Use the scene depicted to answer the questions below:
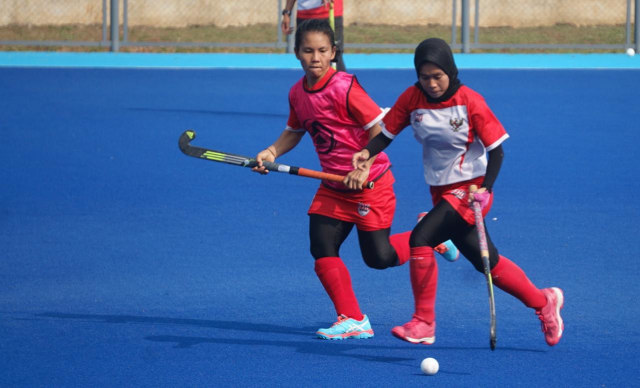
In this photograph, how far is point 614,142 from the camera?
1076cm

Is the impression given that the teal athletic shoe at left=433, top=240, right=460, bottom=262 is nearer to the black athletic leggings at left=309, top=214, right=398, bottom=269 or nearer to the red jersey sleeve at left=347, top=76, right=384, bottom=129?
the black athletic leggings at left=309, top=214, right=398, bottom=269

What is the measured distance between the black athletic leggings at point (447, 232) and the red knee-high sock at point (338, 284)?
41 cm

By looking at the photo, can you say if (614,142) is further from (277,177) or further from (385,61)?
(385,61)

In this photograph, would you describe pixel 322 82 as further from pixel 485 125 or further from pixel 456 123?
pixel 485 125

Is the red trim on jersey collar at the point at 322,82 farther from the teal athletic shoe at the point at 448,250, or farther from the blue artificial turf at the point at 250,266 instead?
the teal athletic shoe at the point at 448,250

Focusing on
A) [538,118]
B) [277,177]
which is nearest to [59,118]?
[277,177]

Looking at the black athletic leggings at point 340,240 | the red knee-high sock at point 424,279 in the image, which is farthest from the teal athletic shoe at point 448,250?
the red knee-high sock at point 424,279

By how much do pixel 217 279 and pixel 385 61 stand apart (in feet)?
49.2

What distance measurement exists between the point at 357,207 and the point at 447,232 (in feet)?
1.64

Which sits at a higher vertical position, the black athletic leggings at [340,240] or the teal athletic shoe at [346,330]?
the black athletic leggings at [340,240]

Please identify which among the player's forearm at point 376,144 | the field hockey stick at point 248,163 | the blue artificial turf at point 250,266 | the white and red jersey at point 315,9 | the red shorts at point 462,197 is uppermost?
the white and red jersey at point 315,9

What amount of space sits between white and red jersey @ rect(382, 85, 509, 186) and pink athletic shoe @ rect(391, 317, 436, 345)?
0.61 metres

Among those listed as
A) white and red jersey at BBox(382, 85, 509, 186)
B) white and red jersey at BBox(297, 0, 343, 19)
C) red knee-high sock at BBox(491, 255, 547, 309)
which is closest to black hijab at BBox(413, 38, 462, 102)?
white and red jersey at BBox(382, 85, 509, 186)

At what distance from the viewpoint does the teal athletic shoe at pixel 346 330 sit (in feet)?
15.8
